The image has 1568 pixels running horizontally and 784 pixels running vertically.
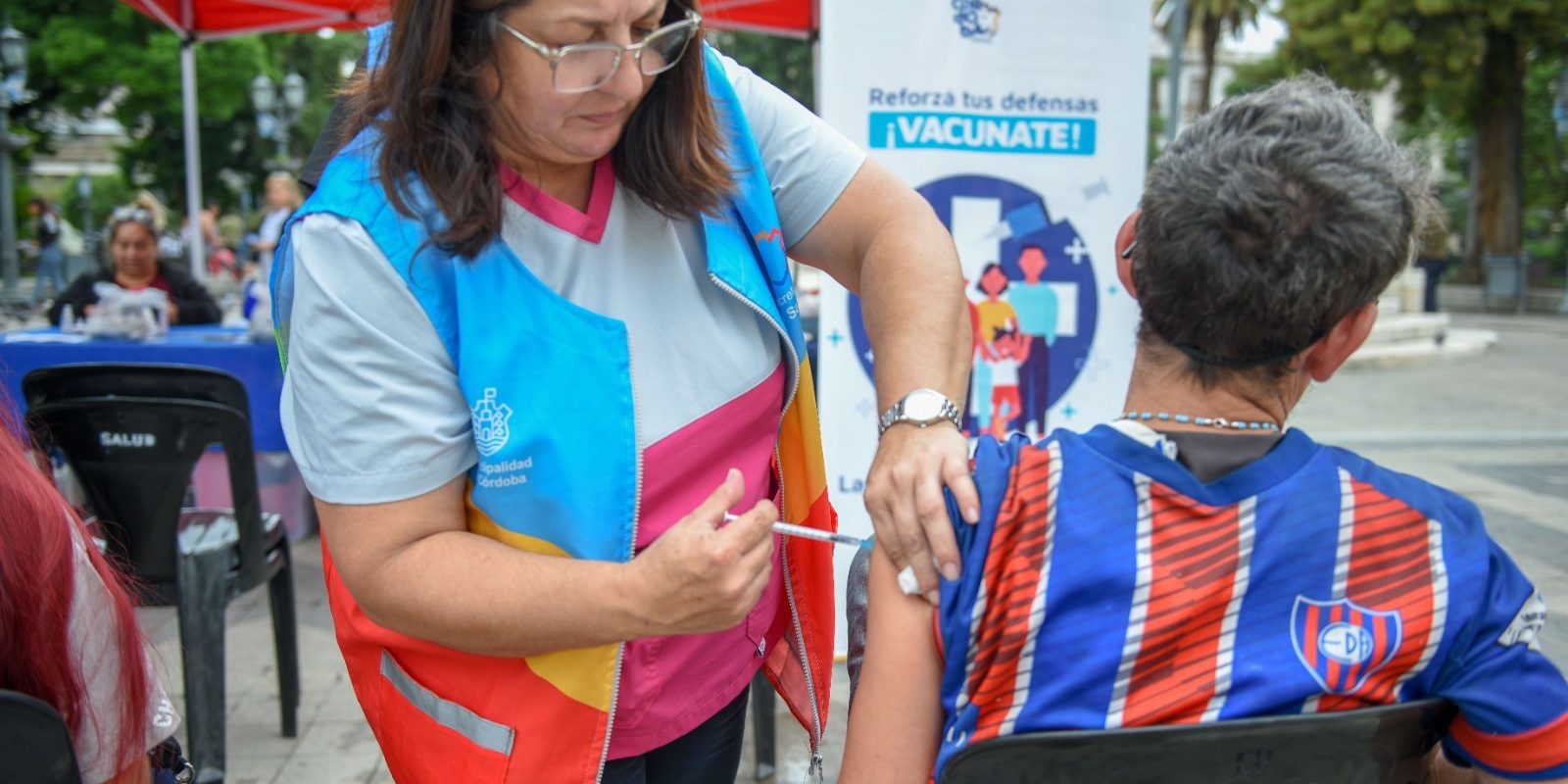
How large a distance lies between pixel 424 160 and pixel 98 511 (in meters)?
2.46

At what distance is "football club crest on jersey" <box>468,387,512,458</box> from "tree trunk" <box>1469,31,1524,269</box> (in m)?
26.1

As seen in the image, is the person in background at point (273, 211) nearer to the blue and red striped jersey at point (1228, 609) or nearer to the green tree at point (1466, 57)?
the blue and red striped jersey at point (1228, 609)

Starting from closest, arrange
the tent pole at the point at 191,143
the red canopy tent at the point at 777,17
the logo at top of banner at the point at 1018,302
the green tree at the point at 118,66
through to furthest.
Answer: the logo at top of banner at the point at 1018,302 → the tent pole at the point at 191,143 → the red canopy tent at the point at 777,17 → the green tree at the point at 118,66

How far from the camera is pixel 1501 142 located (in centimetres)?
2336

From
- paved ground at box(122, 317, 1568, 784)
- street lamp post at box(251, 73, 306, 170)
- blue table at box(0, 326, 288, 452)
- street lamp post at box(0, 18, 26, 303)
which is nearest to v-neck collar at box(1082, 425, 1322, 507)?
paved ground at box(122, 317, 1568, 784)

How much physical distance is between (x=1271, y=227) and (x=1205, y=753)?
0.50 metres

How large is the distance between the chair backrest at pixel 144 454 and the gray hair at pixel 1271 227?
2668 millimetres

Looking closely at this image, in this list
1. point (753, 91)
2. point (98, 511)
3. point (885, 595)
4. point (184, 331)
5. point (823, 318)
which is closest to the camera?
point (885, 595)

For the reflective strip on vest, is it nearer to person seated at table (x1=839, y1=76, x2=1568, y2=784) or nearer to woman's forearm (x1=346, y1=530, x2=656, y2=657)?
woman's forearm (x1=346, y1=530, x2=656, y2=657)

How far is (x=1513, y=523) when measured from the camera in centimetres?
550

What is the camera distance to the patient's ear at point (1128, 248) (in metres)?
1.30

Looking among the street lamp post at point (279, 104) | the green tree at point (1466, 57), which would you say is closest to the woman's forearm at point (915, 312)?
the street lamp post at point (279, 104)

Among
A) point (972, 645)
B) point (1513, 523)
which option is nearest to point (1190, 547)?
point (972, 645)

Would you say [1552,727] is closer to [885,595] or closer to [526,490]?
[885,595]
